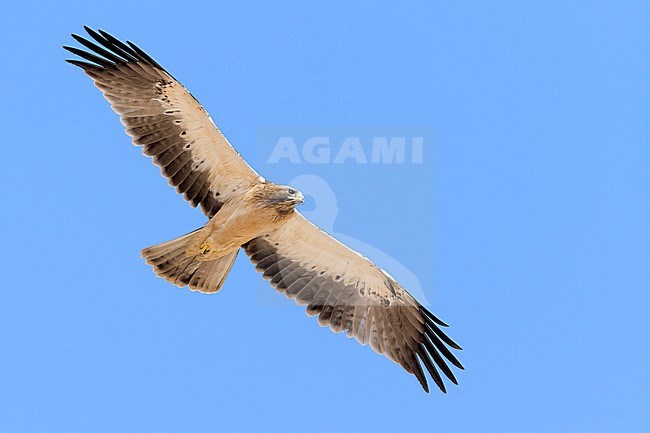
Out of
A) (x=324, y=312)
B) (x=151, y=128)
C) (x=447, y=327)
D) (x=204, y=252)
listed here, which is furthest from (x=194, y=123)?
(x=447, y=327)

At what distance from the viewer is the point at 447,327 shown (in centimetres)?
1493

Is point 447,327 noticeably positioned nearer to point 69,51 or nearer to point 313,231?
point 313,231

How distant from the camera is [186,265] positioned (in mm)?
14398

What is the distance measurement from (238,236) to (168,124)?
1557mm

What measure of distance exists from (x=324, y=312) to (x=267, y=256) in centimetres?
98

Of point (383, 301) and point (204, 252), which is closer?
point (204, 252)

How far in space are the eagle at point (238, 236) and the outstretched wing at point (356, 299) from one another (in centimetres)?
1

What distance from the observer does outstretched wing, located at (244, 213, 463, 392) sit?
14922 millimetres

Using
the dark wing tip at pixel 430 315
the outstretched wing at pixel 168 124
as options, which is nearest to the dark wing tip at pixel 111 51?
the outstretched wing at pixel 168 124

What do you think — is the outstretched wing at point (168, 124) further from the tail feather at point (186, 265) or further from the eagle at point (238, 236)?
the tail feather at point (186, 265)

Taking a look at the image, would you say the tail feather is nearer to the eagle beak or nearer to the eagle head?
the eagle head

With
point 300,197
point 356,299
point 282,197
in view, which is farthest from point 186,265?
point 356,299

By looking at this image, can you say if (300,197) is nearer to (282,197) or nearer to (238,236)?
(282,197)

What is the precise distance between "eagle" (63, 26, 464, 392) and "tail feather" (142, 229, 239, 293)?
0.01 metres
